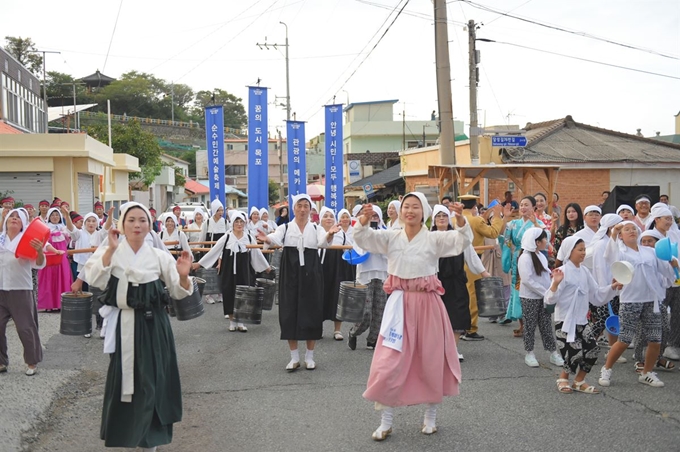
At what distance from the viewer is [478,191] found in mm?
25641

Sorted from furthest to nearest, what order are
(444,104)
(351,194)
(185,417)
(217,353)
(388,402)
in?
(351,194) < (444,104) < (217,353) < (185,417) < (388,402)

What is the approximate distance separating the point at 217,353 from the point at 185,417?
2.86 meters

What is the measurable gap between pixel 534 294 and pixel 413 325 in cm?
294

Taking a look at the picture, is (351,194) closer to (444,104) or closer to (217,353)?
(444,104)

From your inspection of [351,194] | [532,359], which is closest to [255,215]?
[532,359]

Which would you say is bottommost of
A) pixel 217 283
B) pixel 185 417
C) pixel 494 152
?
pixel 185 417

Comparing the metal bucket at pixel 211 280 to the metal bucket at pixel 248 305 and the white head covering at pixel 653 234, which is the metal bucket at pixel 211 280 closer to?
the metal bucket at pixel 248 305

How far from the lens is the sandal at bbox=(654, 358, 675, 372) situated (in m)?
7.89

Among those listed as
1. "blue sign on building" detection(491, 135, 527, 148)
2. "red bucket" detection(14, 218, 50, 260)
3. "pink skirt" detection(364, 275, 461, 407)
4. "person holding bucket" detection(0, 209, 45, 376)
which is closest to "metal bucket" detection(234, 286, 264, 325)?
"person holding bucket" detection(0, 209, 45, 376)

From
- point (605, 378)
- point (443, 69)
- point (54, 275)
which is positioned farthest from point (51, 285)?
point (605, 378)

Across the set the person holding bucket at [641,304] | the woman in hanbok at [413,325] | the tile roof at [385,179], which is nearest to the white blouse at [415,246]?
the woman in hanbok at [413,325]

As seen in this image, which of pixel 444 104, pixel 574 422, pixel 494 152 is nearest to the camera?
pixel 574 422

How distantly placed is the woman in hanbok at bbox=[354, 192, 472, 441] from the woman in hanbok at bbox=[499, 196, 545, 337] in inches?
173

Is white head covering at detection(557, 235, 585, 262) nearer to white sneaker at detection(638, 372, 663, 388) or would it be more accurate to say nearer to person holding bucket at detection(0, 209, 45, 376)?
white sneaker at detection(638, 372, 663, 388)
